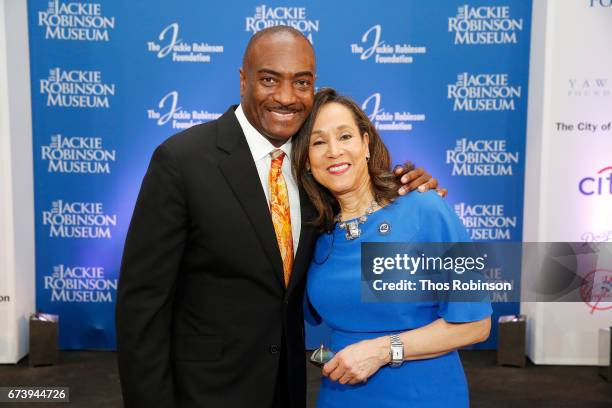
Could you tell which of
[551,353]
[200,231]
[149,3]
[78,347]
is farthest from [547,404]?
[149,3]

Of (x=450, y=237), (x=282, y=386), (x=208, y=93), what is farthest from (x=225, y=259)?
(x=208, y=93)

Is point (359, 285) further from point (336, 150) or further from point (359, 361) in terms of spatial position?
point (336, 150)

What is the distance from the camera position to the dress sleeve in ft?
6.17

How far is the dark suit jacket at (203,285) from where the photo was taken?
5.95 feet

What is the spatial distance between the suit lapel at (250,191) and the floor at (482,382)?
2.62 meters

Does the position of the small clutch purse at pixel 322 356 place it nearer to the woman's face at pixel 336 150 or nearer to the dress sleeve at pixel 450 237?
the dress sleeve at pixel 450 237

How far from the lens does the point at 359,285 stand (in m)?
1.94

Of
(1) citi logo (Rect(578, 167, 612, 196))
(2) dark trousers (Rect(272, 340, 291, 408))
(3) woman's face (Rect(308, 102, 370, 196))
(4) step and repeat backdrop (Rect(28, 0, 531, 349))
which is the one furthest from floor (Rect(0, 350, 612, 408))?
(3) woman's face (Rect(308, 102, 370, 196))

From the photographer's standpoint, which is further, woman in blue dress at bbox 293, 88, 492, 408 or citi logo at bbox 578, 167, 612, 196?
citi logo at bbox 578, 167, 612, 196

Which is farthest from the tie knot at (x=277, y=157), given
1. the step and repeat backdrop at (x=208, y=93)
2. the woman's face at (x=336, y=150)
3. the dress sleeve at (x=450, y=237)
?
the step and repeat backdrop at (x=208, y=93)

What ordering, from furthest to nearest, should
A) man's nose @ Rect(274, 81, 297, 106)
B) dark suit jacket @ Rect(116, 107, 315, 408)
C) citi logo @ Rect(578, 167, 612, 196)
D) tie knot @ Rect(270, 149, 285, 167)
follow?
citi logo @ Rect(578, 167, 612, 196) → tie knot @ Rect(270, 149, 285, 167) → man's nose @ Rect(274, 81, 297, 106) → dark suit jacket @ Rect(116, 107, 315, 408)

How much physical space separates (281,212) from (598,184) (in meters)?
3.77

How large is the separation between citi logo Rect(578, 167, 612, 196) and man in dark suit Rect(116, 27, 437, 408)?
11.1 ft

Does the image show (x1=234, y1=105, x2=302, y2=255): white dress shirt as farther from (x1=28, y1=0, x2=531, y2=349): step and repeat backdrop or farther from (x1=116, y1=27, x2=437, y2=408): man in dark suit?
(x1=28, y1=0, x2=531, y2=349): step and repeat backdrop
